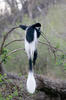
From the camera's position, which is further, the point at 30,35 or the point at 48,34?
the point at 48,34

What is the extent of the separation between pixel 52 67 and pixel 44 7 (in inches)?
109

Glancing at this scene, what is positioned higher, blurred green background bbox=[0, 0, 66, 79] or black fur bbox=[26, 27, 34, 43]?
black fur bbox=[26, 27, 34, 43]

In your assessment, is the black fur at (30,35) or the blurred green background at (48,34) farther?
the blurred green background at (48,34)

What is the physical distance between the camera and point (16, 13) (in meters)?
6.84

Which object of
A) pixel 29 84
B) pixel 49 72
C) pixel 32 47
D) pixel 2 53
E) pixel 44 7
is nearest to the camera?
pixel 29 84

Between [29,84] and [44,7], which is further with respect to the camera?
[44,7]

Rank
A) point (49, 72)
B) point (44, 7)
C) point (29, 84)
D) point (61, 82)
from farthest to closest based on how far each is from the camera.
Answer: point (44, 7) → point (49, 72) → point (61, 82) → point (29, 84)

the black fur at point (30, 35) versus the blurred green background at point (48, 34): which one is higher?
the black fur at point (30, 35)

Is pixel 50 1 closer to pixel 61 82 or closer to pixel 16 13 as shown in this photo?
pixel 16 13

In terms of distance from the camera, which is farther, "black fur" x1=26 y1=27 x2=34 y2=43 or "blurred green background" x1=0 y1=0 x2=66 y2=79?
"blurred green background" x1=0 y1=0 x2=66 y2=79

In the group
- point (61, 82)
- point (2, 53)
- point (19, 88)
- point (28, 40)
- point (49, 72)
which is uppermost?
point (28, 40)

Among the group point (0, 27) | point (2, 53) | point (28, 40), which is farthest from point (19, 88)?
point (0, 27)

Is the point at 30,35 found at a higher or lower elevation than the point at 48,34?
higher

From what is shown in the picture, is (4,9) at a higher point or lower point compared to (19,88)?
higher
